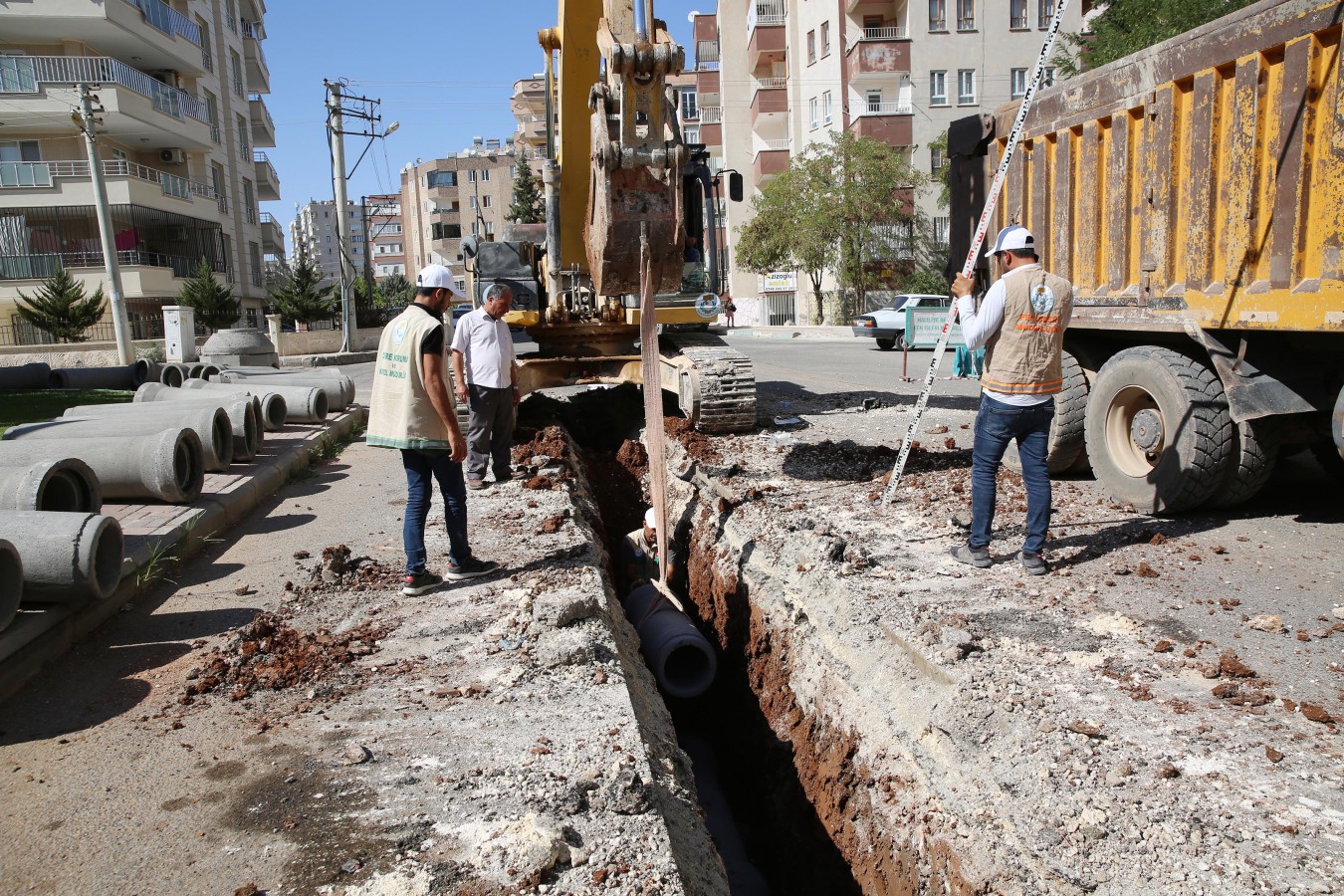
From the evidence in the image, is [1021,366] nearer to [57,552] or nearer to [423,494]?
[423,494]

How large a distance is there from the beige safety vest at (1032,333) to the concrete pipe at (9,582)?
15.9ft

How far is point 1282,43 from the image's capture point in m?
5.13

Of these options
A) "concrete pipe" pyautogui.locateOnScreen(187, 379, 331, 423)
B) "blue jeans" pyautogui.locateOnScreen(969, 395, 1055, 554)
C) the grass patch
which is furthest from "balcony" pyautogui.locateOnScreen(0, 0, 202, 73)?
"blue jeans" pyautogui.locateOnScreen(969, 395, 1055, 554)

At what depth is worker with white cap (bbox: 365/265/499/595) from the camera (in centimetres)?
500

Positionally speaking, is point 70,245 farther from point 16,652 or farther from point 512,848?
point 512,848

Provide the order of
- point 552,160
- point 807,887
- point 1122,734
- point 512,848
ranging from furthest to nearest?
1. point 552,160
2. point 807,887
3. point 1122,734
4. point 512,848

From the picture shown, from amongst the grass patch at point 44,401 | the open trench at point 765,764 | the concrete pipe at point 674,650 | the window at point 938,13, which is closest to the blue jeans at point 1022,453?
the open trench at point 765,764

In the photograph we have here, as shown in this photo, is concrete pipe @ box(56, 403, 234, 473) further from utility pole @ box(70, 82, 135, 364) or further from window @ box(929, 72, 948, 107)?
window @ box(929, 72, 948, 107)

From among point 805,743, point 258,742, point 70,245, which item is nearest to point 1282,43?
point 805,743

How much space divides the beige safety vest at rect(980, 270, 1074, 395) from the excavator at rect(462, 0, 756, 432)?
2.37m

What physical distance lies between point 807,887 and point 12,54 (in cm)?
3580

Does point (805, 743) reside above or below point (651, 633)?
below

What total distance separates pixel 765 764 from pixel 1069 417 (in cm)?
362

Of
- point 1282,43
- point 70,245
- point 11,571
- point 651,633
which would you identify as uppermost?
point 70,245
